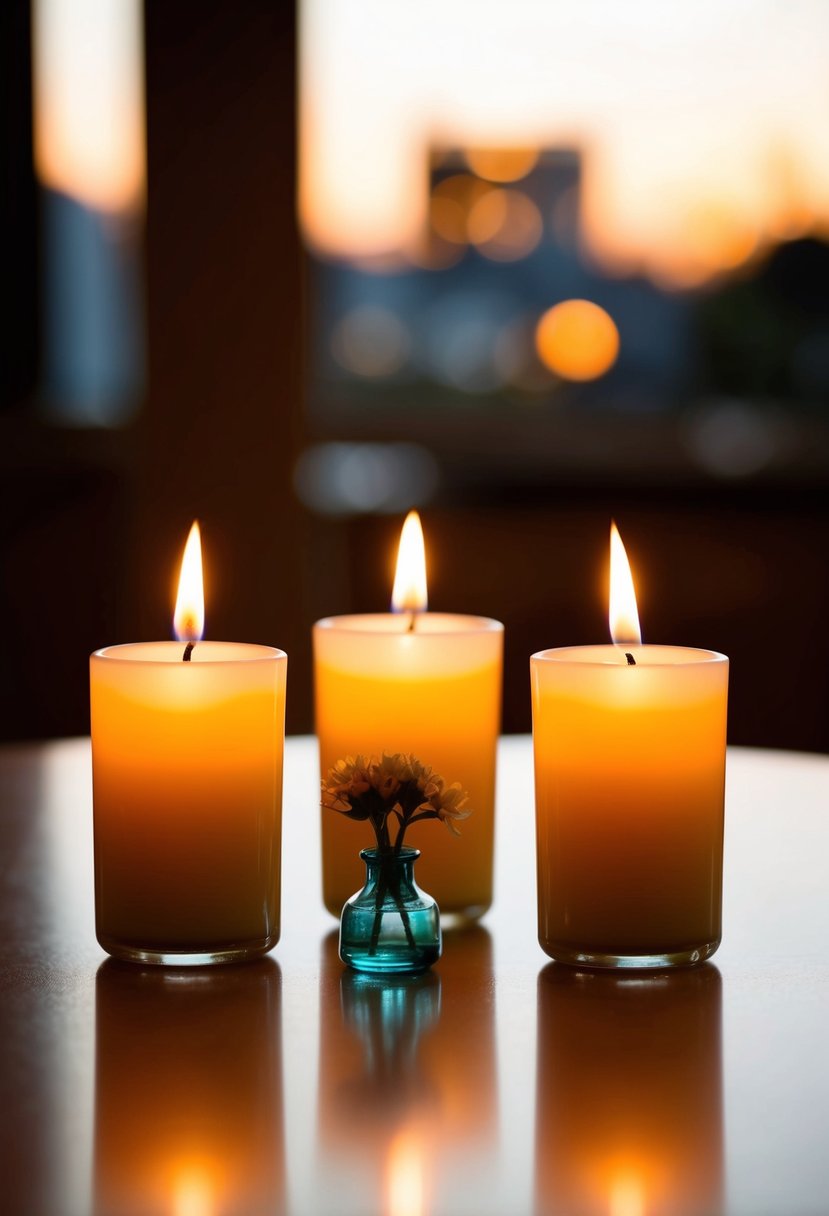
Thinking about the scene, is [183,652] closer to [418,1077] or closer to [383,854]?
[383,854]

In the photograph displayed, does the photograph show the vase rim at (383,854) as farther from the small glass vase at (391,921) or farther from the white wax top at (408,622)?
the white wax top at (408,622)

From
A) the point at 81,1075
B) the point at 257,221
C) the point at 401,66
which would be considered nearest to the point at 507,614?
the point at 257,221

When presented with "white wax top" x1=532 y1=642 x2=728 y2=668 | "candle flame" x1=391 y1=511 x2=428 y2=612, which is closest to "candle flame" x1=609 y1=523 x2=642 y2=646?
"white wax top" x1=532 y1=642 x2=728 y2=668

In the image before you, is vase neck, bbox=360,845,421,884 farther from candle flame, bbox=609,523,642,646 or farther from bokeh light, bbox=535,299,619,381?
bokeh light, bbox=535,299,619,381

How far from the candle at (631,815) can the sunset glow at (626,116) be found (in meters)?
2.65

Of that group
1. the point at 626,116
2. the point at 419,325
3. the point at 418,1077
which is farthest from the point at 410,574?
the point at 626,116

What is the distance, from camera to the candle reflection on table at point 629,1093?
0.47m

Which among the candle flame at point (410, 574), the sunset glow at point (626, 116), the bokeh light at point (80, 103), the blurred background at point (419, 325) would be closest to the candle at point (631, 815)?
the candle flame at point (410, 574)

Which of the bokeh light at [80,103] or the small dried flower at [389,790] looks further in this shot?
the bokeh light at [80,103]

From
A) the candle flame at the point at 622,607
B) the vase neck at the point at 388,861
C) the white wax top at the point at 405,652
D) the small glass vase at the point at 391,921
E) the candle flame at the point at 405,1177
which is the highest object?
the candle flame at the point at 622,607

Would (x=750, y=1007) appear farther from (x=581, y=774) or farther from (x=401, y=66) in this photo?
(x=401, y=66)

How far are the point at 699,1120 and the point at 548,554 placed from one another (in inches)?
96.6

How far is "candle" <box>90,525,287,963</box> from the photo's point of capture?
2.26 ft

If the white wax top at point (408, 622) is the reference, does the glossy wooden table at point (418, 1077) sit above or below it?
below
